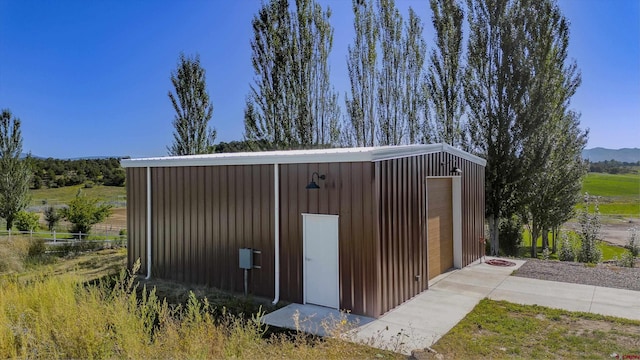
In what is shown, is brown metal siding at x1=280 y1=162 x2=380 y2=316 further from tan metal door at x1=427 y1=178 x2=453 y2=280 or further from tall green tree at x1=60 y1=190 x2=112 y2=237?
tall green tree at x1=60 y1=190 x2=112 y2=237

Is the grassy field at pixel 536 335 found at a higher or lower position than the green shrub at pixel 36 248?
lower

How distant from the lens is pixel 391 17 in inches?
612

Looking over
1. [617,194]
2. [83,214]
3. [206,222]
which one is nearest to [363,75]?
[206,222]

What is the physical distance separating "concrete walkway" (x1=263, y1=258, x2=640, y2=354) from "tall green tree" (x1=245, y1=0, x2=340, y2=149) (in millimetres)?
9427

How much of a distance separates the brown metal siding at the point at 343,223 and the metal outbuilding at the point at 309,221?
0.02 metres

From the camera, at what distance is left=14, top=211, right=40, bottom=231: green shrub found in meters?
16.9

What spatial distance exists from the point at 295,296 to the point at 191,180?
3.33 metres

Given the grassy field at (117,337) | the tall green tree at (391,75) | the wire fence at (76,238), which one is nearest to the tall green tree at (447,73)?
the tall green tree at (391,75)

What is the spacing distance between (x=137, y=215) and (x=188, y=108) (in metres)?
9.10

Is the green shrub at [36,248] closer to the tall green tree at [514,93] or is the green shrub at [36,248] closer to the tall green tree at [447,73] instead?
the tall green tree at [447,73]

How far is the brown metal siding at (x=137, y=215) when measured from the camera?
862 cm

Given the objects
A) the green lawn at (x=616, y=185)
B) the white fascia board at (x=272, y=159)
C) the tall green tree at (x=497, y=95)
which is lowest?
the green lawn at (x=616, y=185)

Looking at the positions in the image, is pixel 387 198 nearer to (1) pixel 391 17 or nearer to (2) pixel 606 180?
(1) pixel 391 17

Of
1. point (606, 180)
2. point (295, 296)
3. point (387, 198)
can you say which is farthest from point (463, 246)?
point (606, 180)
